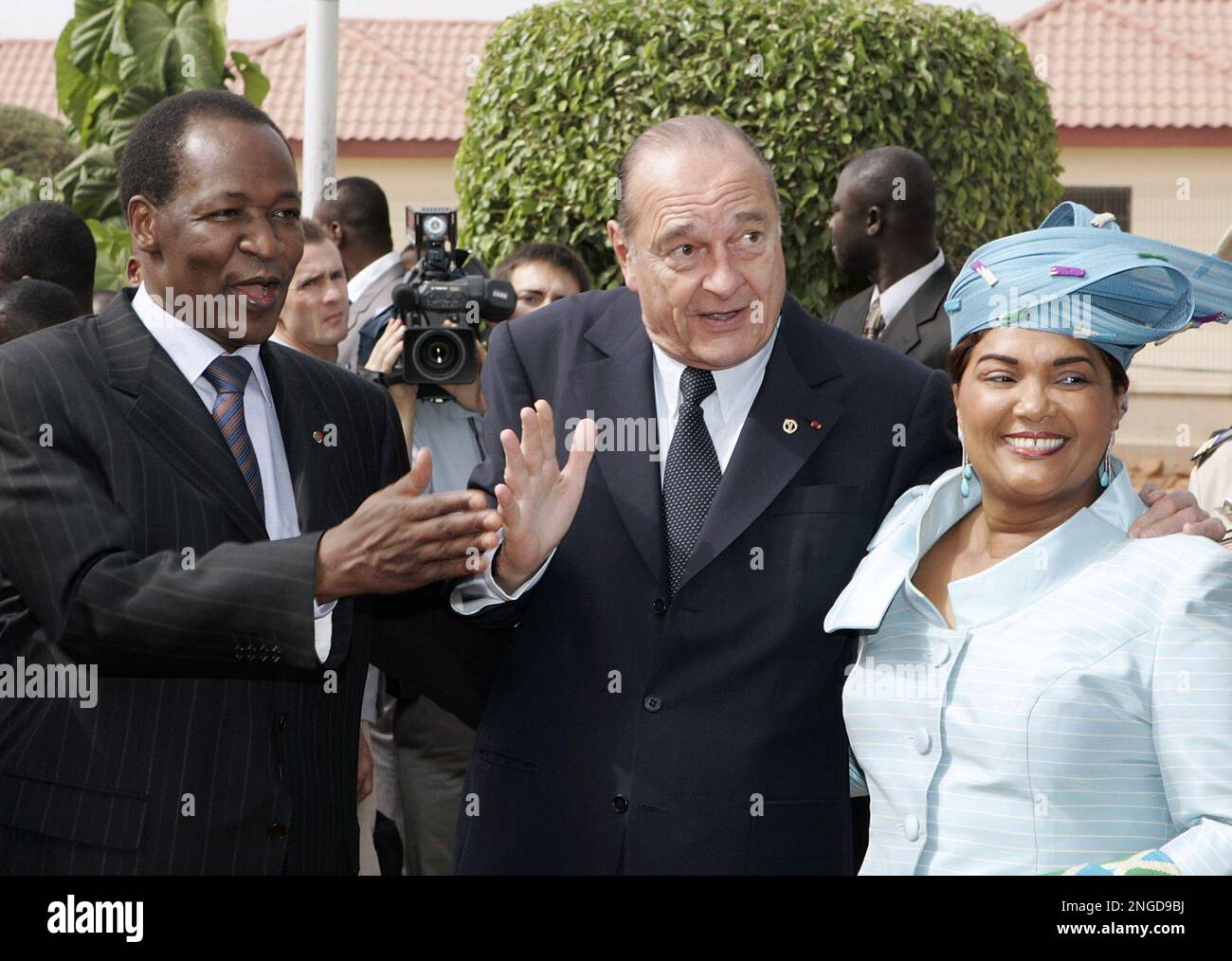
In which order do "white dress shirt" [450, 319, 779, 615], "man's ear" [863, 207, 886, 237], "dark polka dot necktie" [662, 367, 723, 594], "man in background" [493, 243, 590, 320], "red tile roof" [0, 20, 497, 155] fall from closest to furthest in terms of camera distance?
"dark polka dot necktie" [662, 367, 723, 594] < "white dress shirt" [450, 319, 779, 615] < "man in background" [493, 243, 590, 320] < "man's ear" [863, 207, 886, 237] < "red tile roof" [0, 20, 497, 155]

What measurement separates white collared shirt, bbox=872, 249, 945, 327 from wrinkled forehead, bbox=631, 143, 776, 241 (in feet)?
10.7

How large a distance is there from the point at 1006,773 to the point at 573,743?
91cm

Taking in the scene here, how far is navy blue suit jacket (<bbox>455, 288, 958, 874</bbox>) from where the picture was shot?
305 cm

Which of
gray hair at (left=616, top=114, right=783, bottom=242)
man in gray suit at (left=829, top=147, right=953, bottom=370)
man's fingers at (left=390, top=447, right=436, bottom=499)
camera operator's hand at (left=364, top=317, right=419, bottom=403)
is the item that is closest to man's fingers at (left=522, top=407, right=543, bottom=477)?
man's fingers at (left=390, top=447, right=436, bottom=499)

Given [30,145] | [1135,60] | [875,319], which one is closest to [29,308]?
[875,319]

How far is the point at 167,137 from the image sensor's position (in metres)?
3.04

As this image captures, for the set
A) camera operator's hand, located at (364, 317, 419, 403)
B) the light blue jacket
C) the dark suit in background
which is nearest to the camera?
the light blue jacket

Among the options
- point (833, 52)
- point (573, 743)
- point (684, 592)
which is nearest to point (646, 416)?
point (684, 592)

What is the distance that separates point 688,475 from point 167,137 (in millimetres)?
1200

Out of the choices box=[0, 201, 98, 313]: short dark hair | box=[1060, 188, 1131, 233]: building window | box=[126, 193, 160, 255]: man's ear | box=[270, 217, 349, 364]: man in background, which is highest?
box=[1060, 188, 1131, 233]: building window

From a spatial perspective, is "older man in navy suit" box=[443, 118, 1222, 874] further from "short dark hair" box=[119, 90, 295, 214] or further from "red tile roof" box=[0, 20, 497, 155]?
"red tile roof" box=[0, 20, 497, 155]

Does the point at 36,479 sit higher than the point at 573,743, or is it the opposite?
the point at 36,479
